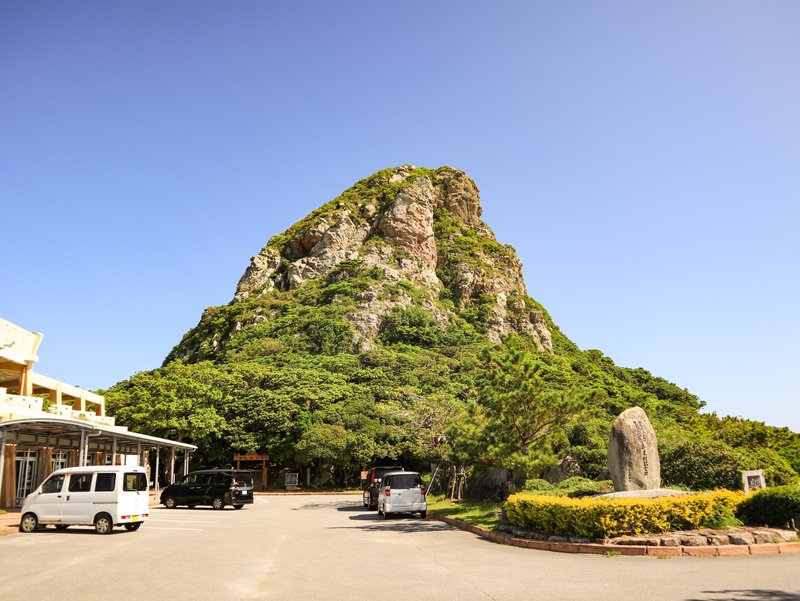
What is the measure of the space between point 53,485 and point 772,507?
1795cm

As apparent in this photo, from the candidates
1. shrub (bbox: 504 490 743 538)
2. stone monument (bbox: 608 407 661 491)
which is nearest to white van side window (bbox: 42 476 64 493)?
shrub (bbox: 504 490 743 538)

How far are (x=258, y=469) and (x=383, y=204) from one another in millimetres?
66574

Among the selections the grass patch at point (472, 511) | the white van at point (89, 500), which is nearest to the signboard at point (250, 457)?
the grass patch at point (472, 511)

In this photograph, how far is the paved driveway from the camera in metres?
7.71

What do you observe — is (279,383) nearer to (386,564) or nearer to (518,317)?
(386,564)

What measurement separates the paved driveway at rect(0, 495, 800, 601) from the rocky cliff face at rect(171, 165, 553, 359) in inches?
2355

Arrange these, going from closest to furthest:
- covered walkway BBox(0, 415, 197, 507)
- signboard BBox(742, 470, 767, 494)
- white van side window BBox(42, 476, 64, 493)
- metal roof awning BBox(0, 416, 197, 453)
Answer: signboard BBox(742, 470, 767, 494) → white van side window BBox(42, 476, 64, 493) → metal roof awning BBox(0, 416, 197, 453) → covered walkway BBox(0, 415, 197, 507)

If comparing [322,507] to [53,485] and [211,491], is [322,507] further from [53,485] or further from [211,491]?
[53,485]

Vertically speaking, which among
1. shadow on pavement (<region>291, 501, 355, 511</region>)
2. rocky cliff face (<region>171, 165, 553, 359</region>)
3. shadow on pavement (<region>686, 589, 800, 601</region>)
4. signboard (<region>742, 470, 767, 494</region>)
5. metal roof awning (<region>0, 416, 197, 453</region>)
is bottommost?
shadow on pavement (<region>291, 501, 355, 511</region>)

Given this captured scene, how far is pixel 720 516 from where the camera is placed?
1198 cm

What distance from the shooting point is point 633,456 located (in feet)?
52.6

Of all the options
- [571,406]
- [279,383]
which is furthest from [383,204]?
[571,406]

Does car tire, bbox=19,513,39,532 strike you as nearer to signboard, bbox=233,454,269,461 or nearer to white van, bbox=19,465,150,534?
white van, bbox=19,465,150,534

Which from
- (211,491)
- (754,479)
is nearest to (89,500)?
(211,491)
